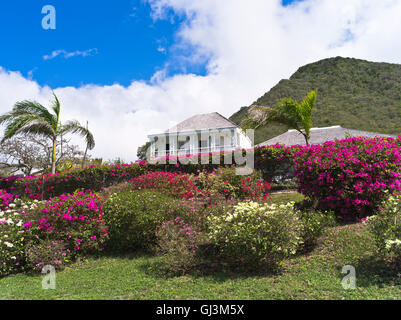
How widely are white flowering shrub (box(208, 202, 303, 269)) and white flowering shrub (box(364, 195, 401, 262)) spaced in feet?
4.40

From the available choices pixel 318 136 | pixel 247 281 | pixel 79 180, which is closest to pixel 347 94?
pixel 318 136

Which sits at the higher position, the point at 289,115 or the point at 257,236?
the point at 289,115

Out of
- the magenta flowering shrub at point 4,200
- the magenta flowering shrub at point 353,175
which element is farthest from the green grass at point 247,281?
the magenta flowering shrub at point 4,200

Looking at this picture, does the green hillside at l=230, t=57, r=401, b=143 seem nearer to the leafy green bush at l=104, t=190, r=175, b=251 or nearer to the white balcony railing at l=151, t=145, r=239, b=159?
the white balcony railing at l=151, t=145, r=239, b=159

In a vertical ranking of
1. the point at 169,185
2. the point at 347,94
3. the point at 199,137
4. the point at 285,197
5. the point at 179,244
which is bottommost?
the point at 179,244

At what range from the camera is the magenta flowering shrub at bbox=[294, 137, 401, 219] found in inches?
309

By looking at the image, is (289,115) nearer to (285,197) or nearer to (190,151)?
(285,197)

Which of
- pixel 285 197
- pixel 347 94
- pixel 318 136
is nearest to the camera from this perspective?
pixel 285 197

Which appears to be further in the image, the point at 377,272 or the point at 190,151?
the point at 190,151

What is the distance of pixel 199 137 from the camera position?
2725 cm

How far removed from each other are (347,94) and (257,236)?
4608 cm

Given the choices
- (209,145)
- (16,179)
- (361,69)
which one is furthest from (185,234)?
(361,69)

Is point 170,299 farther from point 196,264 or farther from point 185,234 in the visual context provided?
point 185,234
